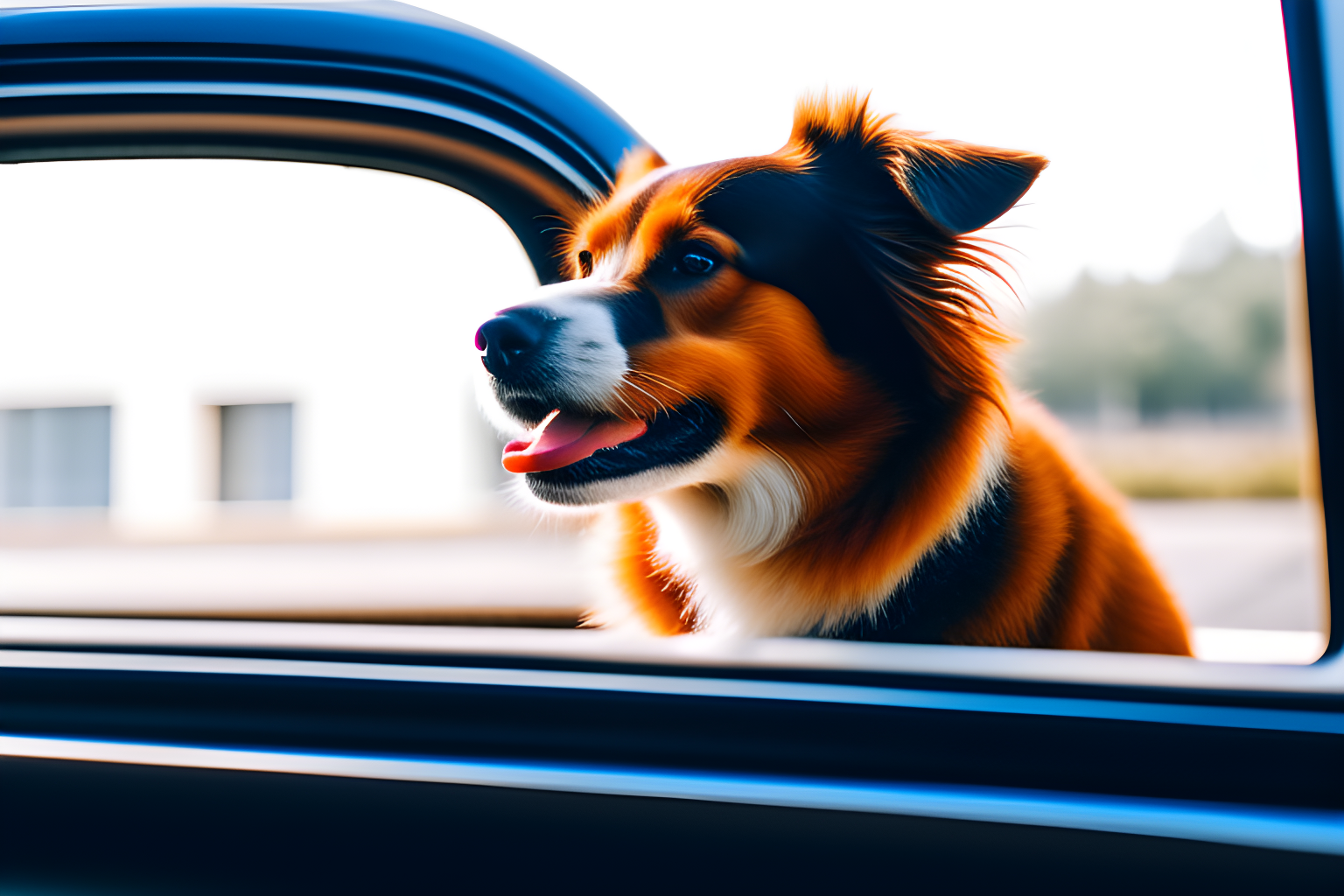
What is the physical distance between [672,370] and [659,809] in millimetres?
624

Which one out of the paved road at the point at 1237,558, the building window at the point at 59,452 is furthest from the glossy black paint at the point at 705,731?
the building window at the point at 59,452

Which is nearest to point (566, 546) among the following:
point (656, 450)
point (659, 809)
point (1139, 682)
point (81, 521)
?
point (656, 450)

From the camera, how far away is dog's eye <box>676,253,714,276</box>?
55.5 inches

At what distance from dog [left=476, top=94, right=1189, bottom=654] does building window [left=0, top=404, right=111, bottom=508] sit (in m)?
15.8

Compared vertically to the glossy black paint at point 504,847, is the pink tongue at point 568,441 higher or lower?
higher

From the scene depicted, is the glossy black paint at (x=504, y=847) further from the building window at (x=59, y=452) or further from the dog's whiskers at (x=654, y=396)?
the building window at (x=59, y=452)

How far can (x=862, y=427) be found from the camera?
4.70ft

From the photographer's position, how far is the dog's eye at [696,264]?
141cm

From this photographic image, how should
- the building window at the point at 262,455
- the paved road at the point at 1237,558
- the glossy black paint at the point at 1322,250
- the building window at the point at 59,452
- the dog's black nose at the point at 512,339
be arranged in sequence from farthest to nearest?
the building window at the point at 59,452, the building window at the point at 262,455, the paved road at the point at 1237,558, the dog's black nose at the point at 512,339, the glossy black paint at the point at 1322,250

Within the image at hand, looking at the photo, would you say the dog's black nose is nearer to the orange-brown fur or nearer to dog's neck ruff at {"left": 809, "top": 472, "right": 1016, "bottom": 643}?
the orange-brown fur

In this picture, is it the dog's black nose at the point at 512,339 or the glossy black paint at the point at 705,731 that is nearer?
the glossy black paint at the point at 705,731

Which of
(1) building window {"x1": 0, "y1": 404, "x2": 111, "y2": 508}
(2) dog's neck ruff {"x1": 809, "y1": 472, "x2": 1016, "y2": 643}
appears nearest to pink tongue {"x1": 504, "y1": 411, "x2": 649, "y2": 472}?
(2) dog's neck ruff {"x1": 809, "y1": 472, "x2": 1016, "y2": 643}

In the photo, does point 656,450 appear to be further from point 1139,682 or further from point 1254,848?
point 1254,848

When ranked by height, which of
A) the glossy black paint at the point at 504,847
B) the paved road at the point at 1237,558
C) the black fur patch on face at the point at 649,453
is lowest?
the paved road at the point at 1237,558
